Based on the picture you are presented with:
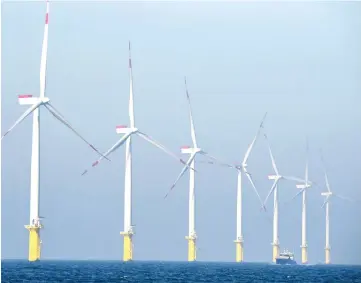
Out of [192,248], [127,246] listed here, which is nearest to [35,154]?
[127,246]

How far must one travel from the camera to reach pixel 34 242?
115 m

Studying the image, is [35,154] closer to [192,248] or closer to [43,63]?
[43,63]

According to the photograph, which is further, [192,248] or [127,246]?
[192,248]

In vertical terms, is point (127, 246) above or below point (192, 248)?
below

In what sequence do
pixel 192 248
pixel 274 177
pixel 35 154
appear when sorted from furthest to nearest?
pixel 274 177 < pixel 192 248 < pixel 35 154

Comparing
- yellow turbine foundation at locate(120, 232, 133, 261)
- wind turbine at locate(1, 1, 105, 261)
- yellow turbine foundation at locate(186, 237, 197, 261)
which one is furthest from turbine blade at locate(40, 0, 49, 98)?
yellow turbine foundation at locate(186, 237, 197, 261)

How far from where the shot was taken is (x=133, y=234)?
5704 inches

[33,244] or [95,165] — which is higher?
→ [95,165]

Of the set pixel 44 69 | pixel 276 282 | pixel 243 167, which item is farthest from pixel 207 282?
pixel 243 167

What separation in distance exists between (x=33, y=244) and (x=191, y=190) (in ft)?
163

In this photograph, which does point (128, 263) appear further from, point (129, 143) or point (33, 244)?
point (33, 244)

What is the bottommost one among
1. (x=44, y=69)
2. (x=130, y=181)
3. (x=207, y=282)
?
(x=207, y=282)

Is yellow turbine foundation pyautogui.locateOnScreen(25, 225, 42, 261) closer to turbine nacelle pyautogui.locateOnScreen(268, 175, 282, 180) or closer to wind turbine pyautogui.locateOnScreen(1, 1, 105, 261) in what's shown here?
wind turbine pyautogui.locateOnScreen(1, 1, 105, 261)

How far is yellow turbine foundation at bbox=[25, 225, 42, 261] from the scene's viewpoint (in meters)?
114
